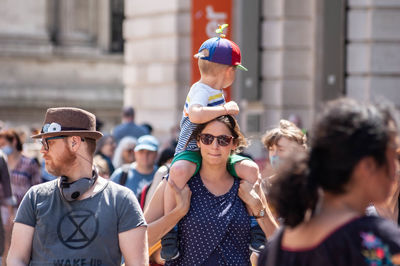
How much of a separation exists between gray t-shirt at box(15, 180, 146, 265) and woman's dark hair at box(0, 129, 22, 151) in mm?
6246

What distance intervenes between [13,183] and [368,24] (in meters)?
6.35

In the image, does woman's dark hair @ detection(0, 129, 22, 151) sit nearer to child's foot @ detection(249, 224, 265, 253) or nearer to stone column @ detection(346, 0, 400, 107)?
stone column @ detection(346, 0, 400, 107)

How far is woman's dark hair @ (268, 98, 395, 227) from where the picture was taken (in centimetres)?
297

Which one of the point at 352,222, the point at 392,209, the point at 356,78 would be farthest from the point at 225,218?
the point at 356,78

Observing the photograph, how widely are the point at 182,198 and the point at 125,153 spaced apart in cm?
632

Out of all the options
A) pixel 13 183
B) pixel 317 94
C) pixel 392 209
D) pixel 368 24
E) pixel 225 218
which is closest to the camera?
pixel 225 218

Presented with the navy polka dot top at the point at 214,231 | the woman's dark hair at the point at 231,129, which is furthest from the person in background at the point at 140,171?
the navy polka dot top at the point at 214,231

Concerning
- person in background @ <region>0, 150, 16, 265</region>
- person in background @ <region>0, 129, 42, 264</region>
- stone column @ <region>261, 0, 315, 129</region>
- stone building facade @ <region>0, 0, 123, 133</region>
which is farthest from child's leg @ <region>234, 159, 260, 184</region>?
stone building facade @ <region>0, 0, 123, 133</region>

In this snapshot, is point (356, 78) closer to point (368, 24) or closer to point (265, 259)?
point (368, 24)

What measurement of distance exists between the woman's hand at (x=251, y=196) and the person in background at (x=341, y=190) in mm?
1972

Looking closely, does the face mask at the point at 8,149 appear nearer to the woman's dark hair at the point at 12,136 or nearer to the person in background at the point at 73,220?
the woman's dark hair at the point at 12,136

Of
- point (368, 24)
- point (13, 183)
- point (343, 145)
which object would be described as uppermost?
point (368, 24)

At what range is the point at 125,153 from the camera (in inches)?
448

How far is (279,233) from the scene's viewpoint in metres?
3.26
